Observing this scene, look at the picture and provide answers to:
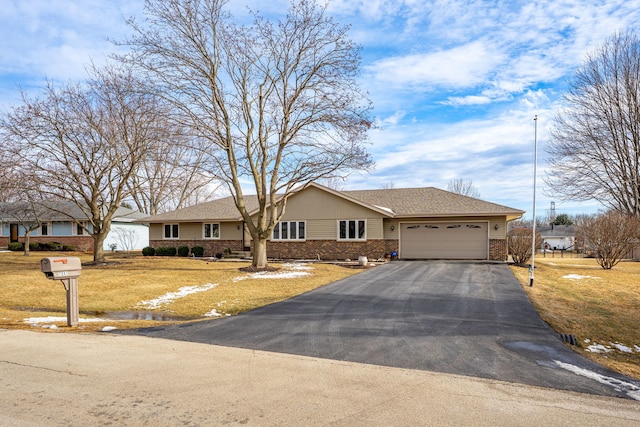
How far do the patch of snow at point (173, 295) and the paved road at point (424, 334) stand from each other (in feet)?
10.7

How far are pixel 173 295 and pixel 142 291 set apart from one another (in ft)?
4.62

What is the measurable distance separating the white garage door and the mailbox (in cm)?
1923

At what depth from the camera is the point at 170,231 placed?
30.5 m

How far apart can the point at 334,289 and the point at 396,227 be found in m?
12.5

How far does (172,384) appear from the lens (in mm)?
4863

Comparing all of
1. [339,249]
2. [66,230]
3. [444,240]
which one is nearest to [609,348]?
[444,240]

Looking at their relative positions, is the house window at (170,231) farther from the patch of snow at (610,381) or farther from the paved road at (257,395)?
the patch of snow at (610,381)

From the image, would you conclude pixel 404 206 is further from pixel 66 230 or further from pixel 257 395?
pixel 66 230

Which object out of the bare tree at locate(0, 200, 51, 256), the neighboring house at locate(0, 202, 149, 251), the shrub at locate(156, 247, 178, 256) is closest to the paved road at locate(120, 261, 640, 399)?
the shrub at locate(156, 247, 178, 256)

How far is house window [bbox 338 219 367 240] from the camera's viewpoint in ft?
82.2

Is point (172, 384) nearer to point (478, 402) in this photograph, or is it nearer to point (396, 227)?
point (478, 402)

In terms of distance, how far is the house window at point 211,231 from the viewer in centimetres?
2909

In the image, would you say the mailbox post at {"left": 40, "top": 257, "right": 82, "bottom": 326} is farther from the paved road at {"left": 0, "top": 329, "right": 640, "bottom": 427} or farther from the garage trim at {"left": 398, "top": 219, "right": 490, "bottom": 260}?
the garage trim at {"left": 398, "top": 219, "right": 490, "bottom": 260}

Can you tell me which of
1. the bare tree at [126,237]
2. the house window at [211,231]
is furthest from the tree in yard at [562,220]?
the bare tree at [126,237]
